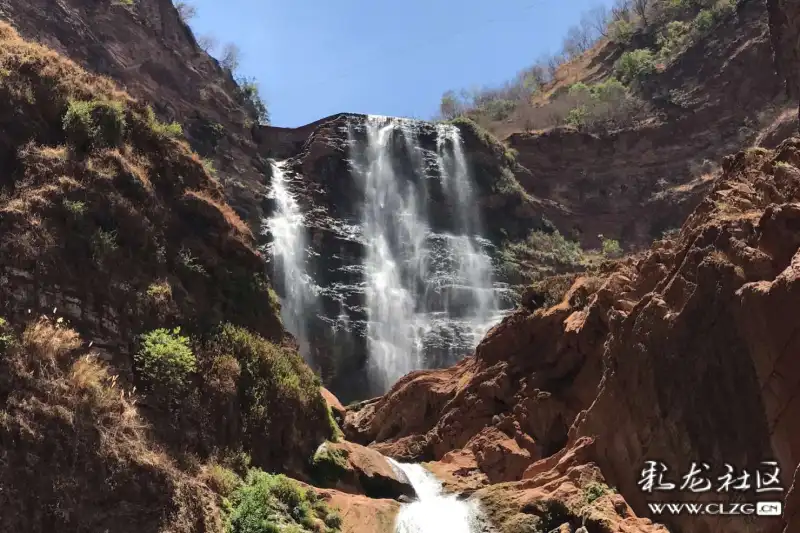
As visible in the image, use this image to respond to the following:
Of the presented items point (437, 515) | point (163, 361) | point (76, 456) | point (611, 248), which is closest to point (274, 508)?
point (163, 361)

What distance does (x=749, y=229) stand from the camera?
13.3m

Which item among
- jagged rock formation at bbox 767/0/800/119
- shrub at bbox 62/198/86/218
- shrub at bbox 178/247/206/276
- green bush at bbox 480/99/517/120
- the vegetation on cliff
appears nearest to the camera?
the vegetation on cliff

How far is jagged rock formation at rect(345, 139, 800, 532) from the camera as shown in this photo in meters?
11.6

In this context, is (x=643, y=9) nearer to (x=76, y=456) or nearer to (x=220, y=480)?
(x=220, y=480)

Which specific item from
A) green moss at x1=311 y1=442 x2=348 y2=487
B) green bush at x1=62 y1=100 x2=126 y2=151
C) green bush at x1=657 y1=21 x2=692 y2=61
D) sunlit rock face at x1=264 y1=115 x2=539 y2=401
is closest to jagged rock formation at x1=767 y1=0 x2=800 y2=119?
sunlit rock face at x1=264 y1=115 x2=539 y2=401

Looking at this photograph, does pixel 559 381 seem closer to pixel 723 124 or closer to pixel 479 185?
pixel 479 185

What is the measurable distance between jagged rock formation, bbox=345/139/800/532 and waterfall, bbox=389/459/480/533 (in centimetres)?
194

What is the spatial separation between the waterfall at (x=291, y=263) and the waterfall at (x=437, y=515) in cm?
1947

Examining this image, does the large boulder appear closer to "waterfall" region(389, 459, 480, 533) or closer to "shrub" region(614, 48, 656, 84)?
"waterfall" region(389, 459, 480, 533)

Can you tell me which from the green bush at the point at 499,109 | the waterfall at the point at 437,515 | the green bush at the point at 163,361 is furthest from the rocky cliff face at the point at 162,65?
the green bush at the point at 499,109

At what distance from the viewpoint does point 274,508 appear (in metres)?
13.7

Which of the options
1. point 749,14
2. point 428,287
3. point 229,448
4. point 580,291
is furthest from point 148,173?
point 749,14

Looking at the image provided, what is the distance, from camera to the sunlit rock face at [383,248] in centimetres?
3844

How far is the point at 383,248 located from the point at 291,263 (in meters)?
6.84
